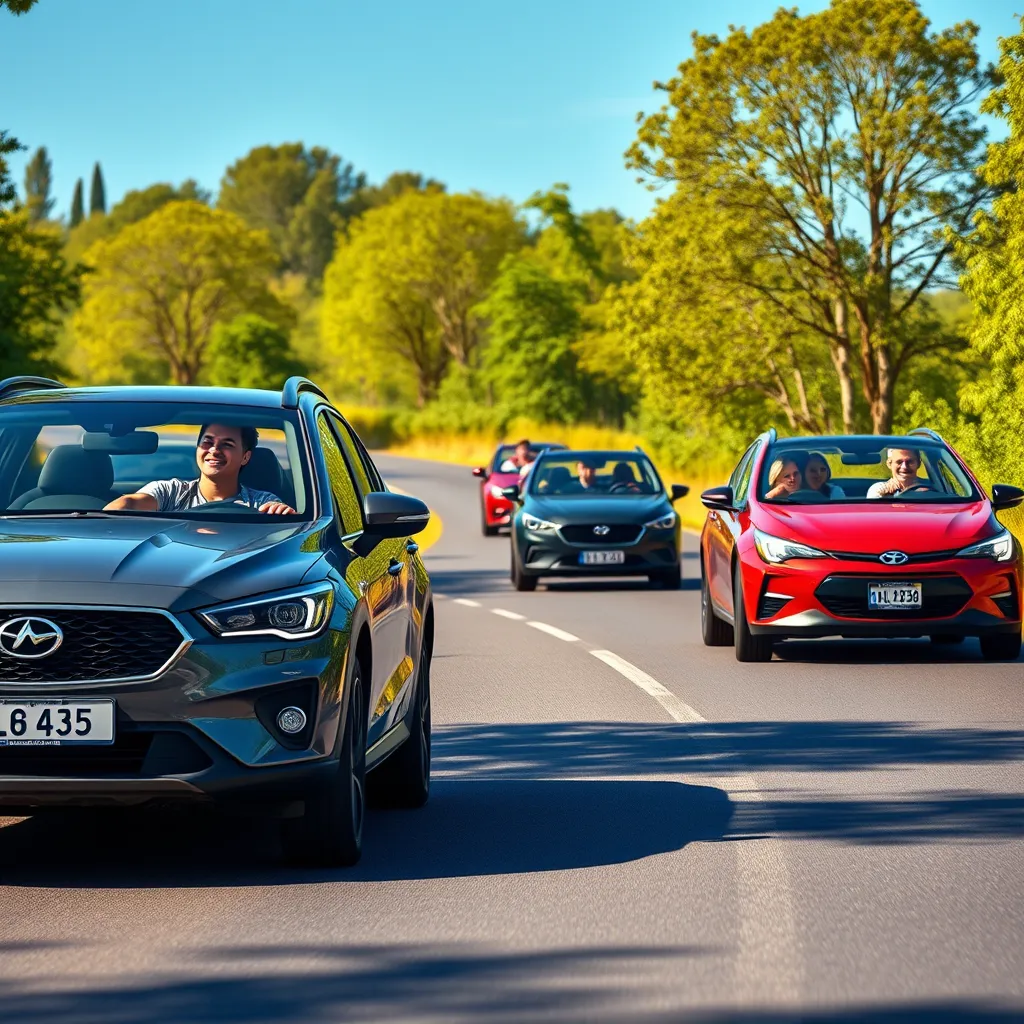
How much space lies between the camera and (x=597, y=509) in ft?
76.7

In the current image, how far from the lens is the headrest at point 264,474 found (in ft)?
26.5

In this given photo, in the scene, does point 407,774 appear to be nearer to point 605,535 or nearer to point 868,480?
point 868,480

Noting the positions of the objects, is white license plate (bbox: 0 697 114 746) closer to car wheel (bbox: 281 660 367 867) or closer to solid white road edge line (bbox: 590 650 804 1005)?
car wheel (bbox: 281 660 367 867)

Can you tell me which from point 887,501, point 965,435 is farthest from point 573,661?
point 965,435

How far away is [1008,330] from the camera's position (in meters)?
37.6

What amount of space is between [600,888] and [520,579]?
16871 mm

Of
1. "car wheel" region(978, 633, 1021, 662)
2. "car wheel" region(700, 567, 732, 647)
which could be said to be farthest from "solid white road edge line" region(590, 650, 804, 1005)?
"car wheel" region(700, 567, 732, 647)

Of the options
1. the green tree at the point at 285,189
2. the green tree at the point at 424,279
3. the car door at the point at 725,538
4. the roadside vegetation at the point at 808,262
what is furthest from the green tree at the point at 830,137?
the green tree at the point at 285,189

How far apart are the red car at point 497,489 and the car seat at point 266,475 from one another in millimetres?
25822

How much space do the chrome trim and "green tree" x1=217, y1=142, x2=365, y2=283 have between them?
182608 millimetres

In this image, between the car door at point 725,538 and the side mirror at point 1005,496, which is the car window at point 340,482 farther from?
the side mirror at point 1005,496

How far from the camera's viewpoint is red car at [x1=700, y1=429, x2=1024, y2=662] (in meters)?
14.1

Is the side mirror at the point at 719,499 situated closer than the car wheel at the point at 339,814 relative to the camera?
No

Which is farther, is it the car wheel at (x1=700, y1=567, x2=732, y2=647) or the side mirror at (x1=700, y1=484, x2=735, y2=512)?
the car wheel at (x1=700, y1=567, x2=732, y2=647)
